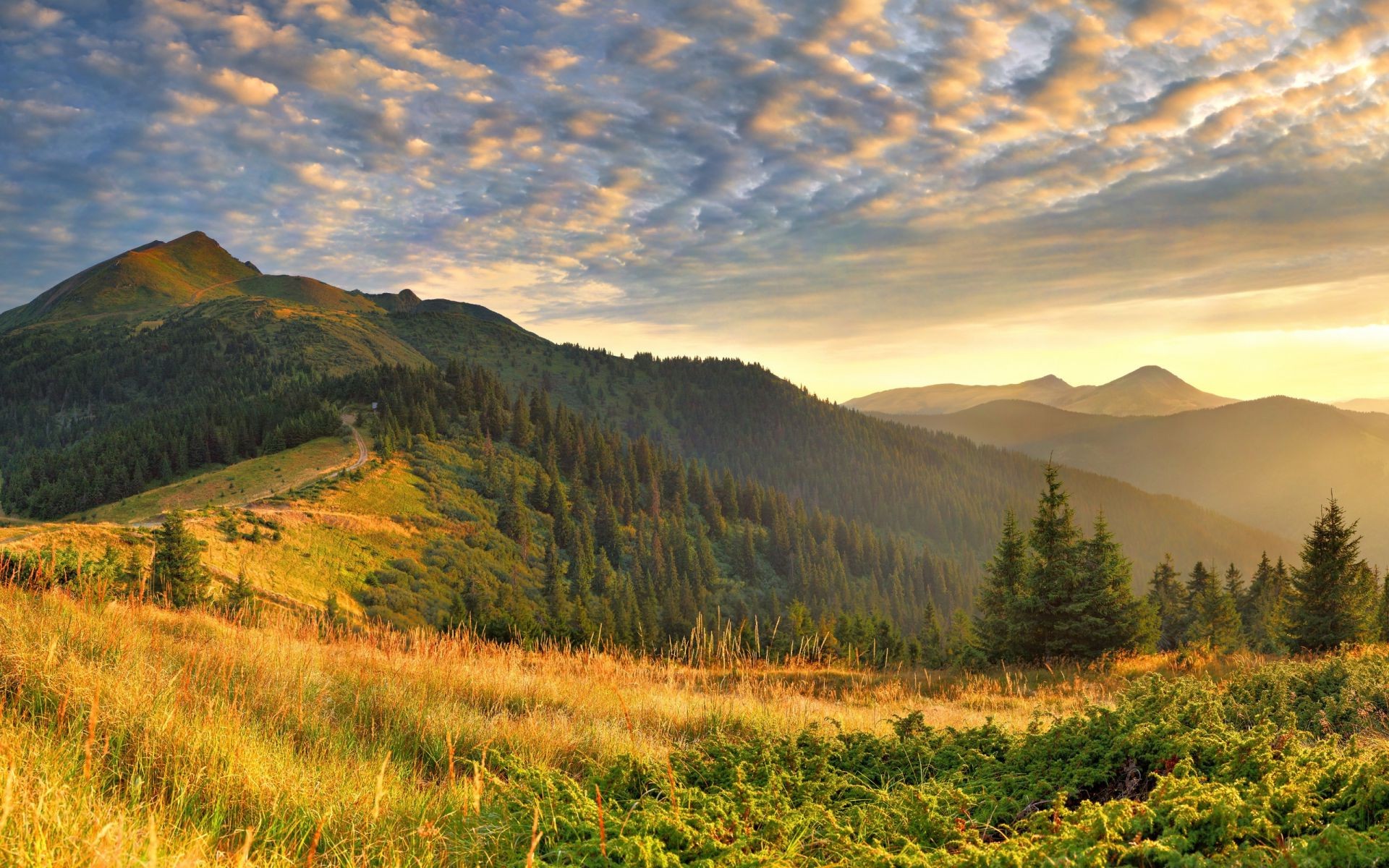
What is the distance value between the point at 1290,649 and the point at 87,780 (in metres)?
40.9

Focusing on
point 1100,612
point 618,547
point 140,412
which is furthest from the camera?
point 140,412

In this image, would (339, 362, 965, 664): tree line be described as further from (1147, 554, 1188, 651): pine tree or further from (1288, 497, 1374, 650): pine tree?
(1288, 497, 1374, 650): pine tree

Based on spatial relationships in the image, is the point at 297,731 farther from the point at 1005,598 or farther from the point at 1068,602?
the point at 1005,598

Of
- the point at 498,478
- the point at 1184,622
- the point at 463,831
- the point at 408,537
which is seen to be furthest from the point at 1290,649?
the point at 498,478

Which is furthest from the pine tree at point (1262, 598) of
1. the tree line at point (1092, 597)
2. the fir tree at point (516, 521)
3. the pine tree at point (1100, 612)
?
the fir tree at point (516, 521)

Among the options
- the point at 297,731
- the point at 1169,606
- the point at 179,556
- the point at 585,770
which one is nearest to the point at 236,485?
the point at 179,556

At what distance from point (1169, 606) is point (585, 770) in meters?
74.9

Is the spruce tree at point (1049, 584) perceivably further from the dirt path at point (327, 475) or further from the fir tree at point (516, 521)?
the fir tree at point (516, 521)

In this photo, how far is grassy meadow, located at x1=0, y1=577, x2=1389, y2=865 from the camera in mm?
3090

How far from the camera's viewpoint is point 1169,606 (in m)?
63.6

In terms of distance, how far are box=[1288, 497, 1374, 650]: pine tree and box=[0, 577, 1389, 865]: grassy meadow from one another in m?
27.9

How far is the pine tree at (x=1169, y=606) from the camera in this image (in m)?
60.5

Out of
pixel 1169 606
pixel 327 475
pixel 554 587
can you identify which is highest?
pixel 327 475

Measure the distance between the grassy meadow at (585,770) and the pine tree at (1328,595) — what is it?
27.9 meters
